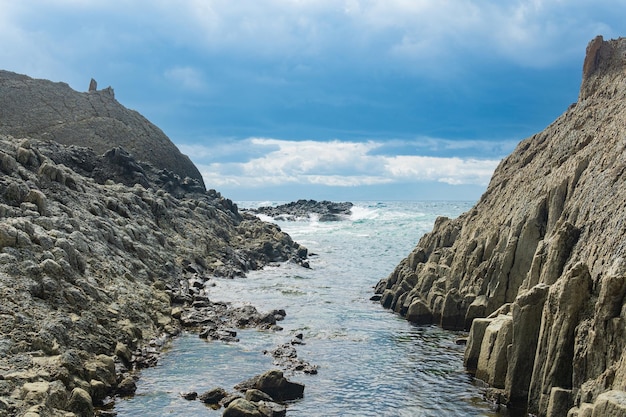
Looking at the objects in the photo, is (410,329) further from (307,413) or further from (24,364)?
(24,364)

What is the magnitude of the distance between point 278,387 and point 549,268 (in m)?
11.4

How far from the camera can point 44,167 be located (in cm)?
3538

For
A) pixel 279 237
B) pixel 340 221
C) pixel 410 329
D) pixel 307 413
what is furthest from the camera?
pixel 340 221

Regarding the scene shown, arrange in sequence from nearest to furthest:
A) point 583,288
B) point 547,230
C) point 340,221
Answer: point 583,288 < point 547,230 < point 340,221

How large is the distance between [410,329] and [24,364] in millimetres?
20261

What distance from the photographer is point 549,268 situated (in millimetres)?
20953

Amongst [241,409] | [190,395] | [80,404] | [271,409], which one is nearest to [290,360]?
[190,395]

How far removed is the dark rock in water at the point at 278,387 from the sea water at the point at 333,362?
48cm

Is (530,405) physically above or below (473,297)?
below

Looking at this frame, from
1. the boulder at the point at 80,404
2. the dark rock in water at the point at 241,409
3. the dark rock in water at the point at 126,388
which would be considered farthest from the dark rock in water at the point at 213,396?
the boulder at the point at 80,404

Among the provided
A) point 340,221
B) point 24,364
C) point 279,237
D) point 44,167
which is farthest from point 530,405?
point 340,221

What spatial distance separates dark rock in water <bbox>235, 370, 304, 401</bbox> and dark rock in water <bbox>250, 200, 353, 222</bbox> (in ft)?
380

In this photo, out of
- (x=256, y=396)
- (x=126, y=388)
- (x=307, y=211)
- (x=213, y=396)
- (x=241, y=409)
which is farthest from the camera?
(x=307, y=211)

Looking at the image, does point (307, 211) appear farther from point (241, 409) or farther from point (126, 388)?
point (241, 409)
